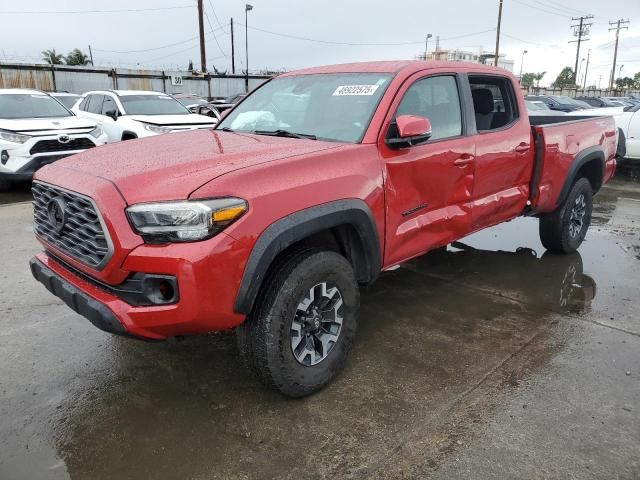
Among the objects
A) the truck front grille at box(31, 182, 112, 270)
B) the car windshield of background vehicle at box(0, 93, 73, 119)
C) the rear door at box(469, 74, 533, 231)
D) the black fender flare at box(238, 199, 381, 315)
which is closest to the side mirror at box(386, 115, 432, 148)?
the black fender flare at box(238, 199, 381, 315)

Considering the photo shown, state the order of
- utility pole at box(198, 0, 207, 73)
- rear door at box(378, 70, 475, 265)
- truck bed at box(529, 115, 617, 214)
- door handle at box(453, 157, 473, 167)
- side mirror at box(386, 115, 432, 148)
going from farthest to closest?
utility pole at box(198, 0, 207, 73) < truck bed at box(529, 115, 617, 214) < door handle at box(453, 157, 473, 167) < rear door at box(378, 70, 475, 265) < side mirror at box(386, 115, 432, 148)

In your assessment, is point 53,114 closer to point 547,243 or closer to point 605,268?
point 547,243

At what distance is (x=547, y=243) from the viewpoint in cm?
553

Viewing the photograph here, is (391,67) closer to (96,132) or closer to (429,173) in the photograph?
(429,173)

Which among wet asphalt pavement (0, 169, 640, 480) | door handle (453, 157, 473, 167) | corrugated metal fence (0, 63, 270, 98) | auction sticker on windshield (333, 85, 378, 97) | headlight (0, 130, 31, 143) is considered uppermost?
corrugated metal fence (0, 63, 270, 98)

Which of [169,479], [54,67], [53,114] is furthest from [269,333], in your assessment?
[54,67]

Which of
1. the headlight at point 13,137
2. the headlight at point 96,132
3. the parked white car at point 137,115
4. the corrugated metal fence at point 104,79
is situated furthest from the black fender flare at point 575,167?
the corrugated metal fence at point 104,79

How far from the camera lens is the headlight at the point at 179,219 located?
92.9 inches

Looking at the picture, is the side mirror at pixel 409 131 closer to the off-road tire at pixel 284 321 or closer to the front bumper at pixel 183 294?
the off-road tire at pixel 284 321

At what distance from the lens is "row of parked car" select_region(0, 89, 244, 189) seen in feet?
26.5

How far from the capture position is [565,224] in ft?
17.5

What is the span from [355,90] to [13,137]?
22.2 feet

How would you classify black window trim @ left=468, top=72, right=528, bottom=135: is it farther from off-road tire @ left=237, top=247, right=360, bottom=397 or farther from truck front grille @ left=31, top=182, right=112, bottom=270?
truck front grille @ left=31, top=182, right=112, bottom=270

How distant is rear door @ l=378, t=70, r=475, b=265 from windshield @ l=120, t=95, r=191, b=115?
7.94 m
